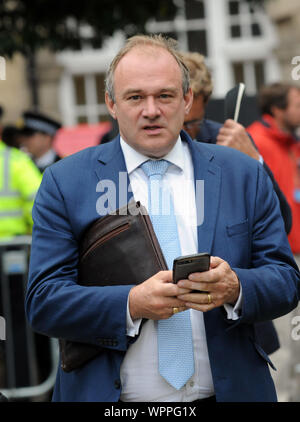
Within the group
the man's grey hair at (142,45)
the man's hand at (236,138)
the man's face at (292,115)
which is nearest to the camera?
the man's grey hair at (142,45)

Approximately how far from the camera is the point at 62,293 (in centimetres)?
232

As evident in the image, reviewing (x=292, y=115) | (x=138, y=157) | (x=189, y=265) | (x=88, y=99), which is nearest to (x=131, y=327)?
(x=189, y=265)

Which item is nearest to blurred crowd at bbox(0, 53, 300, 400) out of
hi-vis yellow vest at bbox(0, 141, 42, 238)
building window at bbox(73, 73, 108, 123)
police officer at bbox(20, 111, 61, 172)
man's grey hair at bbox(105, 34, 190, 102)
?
hi-vis yellow vest at bbox(0, 141, 42, 238)

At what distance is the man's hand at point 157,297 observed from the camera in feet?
7.20

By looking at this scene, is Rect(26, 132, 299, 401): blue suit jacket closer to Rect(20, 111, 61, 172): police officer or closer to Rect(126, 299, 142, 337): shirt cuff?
Rect(126, 299, 142, 337): shirt cuff

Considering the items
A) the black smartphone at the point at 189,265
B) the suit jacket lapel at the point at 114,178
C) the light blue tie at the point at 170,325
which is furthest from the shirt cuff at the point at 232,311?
the suit jacket lapel at the point at 114,178

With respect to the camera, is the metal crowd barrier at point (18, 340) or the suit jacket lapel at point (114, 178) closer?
the suit jacket lapel at point (114, 178)

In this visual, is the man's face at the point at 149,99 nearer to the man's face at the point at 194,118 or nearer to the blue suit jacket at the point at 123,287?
the blue suit jacket at the point at 123,287

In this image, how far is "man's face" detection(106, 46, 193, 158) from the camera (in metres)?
2.46

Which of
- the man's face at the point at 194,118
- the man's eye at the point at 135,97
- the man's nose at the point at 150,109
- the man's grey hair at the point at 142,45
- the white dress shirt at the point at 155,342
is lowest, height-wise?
the white dress shirt at the point at 155,342

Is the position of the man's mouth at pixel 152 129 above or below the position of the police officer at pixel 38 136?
above

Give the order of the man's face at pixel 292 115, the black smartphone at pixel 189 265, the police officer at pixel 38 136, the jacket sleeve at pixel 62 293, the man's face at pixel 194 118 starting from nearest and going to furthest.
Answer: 1. the black smartphone at pixel 189 265
2. the jacket sleeve at pixel 62 293
3. the man's face at pixel 194 118
4. the man's face at pixel 292 115
5. the police officer at pixel 38 136

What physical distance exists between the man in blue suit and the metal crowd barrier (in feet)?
9.84

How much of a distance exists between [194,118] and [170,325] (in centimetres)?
124
